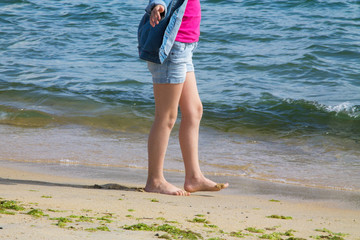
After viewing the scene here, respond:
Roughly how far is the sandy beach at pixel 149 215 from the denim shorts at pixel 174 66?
77cm

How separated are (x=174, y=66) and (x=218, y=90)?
486cm

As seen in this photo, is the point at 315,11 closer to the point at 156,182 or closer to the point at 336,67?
the point at 336,67

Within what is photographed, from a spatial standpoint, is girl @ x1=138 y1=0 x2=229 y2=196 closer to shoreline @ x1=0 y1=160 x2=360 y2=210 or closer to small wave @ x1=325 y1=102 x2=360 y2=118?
shoreline @ x1=0 y1=160 x2=360 y2=210

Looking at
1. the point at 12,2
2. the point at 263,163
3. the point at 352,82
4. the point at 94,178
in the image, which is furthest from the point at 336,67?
the point at 12,2

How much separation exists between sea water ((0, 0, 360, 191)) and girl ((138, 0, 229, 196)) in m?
1.00

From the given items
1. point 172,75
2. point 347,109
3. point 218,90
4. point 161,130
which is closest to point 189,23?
point 172,75

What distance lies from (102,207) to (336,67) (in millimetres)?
7415

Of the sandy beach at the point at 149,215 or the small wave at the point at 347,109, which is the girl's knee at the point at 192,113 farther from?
the small wave at the point at 347,109

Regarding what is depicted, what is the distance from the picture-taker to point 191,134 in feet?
12.3

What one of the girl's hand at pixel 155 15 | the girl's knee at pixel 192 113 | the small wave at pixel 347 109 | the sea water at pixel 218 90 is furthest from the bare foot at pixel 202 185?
the small wave at pixel 347 109

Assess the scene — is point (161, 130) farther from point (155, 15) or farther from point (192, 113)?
point (155, 15)

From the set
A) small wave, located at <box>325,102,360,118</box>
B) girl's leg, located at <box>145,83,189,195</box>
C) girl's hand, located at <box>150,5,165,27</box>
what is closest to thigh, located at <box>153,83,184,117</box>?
girl's leg, located at <box>145,83,189,195</box>

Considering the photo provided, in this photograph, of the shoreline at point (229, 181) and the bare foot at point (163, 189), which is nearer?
the bare foot at point (163, 189)

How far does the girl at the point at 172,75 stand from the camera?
11.1 feet
